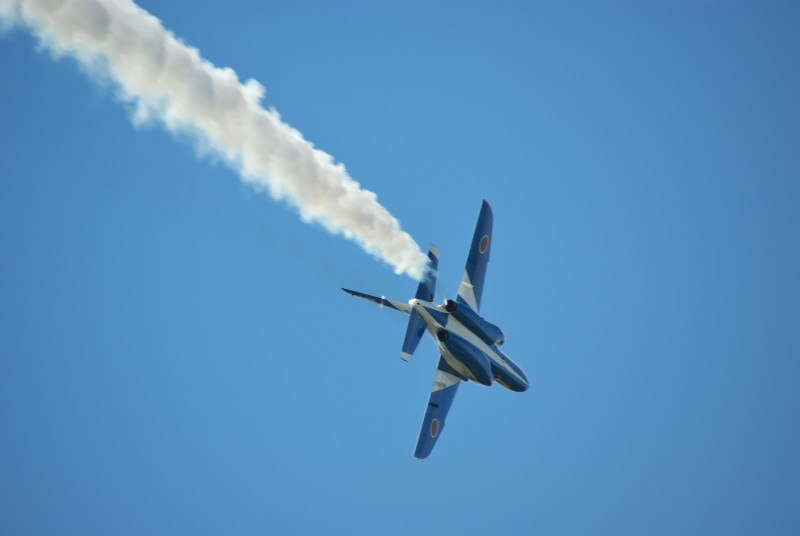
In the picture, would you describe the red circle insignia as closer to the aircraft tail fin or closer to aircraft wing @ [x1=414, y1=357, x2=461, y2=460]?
the aircraft tail fin

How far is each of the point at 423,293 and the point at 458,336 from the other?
2236mm

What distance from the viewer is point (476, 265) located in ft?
129

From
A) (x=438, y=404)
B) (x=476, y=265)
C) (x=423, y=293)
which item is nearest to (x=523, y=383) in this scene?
(x=438, y=404)

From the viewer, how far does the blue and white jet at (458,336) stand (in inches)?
1391

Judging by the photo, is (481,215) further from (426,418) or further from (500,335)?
(426,418)

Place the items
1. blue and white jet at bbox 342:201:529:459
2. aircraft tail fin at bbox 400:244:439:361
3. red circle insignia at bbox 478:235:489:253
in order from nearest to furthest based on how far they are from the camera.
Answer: aircraft tail fin at bbox 400:244:439:361, blue and white jet at bbox 342:201:529:459, red circle insignia at bbox 478:235:489:253

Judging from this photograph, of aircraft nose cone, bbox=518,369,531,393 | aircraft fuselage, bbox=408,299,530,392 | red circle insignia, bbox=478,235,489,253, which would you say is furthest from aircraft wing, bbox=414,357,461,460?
red circle insignia, bbox=478,235,489,253

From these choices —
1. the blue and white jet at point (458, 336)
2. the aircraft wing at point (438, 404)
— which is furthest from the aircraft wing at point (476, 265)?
the aircraft wing at point (438, 404)

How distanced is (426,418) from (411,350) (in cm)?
475

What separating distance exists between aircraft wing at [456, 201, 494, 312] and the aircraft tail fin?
3.23 metres

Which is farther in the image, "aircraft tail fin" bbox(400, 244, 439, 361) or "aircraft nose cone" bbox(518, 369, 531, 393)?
"aircraft nose cone" bbox(518, 369, 531, 393)

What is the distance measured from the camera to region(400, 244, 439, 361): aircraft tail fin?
34844mm

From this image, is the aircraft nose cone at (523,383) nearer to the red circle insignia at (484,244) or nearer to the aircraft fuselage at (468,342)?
the aircraft fuselage at (468,342)

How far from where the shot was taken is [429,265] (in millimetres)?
35594
